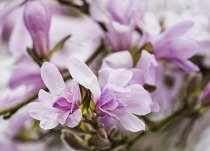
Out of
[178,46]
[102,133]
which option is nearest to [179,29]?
A: [178,46]

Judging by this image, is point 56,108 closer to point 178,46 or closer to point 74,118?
point 74,118

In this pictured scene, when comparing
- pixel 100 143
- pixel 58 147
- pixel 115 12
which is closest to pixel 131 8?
pixel 115 12

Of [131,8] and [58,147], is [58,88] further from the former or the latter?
[58,147]

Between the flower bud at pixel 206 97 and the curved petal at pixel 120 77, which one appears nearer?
the curved petal at pixel 120 77

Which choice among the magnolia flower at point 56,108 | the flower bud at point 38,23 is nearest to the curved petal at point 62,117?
the magnolia flower at point 56,108

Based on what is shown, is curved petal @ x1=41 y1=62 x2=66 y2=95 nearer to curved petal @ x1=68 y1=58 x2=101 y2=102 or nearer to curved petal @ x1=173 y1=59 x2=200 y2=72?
curved petal @ x1=68 y1=58 x2=101 y2=102

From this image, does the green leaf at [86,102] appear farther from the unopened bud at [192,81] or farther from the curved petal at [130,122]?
the unopened bud at [192,81]

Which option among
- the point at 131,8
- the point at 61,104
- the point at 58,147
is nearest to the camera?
the point at 61,104
